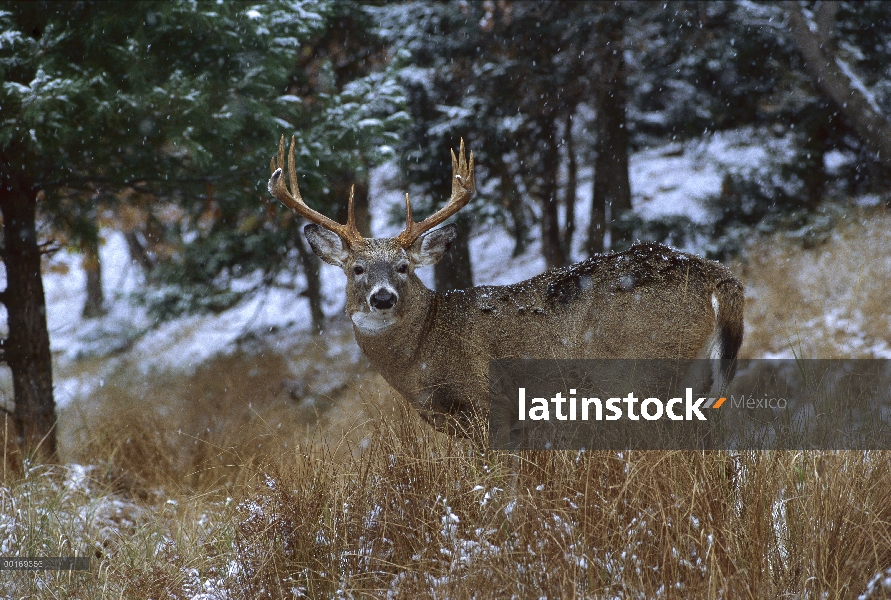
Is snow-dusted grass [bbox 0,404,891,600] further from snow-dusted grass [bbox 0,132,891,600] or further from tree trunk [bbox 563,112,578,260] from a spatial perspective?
tree trunk [bbox 563,112,578,260]

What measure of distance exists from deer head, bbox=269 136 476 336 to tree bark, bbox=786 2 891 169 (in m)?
6.99

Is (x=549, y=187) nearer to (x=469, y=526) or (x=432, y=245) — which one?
(x=432, y=245)

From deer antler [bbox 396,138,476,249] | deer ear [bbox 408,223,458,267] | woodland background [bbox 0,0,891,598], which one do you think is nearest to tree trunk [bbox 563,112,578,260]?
woodland background [bbox 0,0,891,598]

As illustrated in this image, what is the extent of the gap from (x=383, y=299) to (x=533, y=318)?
3.00 feet

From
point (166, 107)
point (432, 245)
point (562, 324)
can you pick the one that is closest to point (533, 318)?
point (562, 324)

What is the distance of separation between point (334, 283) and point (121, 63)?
33.2ft

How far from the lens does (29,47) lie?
6.29m

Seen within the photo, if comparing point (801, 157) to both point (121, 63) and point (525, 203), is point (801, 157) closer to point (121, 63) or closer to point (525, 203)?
point (525, 203)

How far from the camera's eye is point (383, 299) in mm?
4770

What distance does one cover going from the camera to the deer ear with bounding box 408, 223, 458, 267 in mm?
5312

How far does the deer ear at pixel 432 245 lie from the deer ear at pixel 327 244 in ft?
1.38

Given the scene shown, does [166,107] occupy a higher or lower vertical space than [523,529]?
higher

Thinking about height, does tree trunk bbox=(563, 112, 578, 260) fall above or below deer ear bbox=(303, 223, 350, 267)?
above

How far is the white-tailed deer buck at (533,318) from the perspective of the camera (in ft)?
16.1
